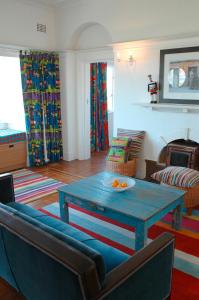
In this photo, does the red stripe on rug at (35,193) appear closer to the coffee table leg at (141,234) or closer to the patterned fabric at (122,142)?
the patterned fabric at (122,142)

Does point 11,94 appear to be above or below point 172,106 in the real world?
above

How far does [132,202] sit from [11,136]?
9.85 ft

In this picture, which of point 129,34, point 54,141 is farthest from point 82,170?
point 129,34

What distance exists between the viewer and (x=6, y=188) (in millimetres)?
2611

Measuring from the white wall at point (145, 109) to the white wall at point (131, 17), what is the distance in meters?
0.15

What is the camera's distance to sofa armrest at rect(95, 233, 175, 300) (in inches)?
52.4

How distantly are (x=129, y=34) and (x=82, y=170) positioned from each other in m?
2.31

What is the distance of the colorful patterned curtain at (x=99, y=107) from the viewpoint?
5824 mm

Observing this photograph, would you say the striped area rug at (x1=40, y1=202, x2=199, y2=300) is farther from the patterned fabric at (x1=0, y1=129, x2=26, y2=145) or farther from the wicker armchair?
the patterned fabric at (x1=0, y1=129, x2=26, y2=145)

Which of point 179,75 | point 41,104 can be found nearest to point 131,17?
point 179,75

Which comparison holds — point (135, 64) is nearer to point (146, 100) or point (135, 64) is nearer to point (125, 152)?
point (146, 100)

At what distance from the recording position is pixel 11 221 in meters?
1.62

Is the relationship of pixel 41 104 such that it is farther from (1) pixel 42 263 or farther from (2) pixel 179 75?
(1) pixel 42 263

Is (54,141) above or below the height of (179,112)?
below
